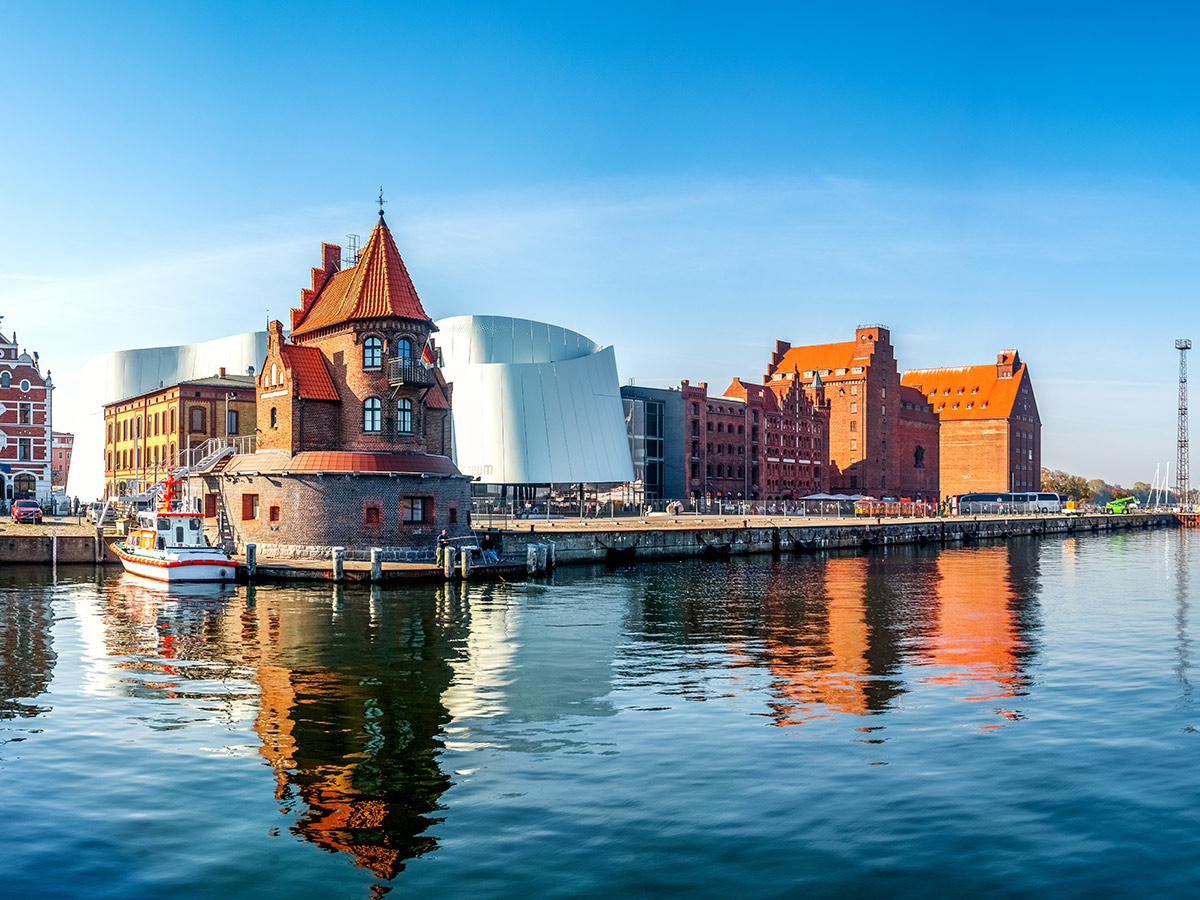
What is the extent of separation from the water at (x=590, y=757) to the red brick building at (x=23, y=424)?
6513 centimetres

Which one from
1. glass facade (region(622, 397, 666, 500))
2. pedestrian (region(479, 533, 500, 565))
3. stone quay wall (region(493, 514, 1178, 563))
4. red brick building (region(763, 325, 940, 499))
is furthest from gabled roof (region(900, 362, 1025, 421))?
pedestrian (region(479, 533, 500, 565))

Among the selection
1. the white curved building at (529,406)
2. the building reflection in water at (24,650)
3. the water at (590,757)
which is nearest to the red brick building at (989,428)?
the white curved building at (529,406)

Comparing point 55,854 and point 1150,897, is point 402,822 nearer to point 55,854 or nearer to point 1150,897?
point 55,854

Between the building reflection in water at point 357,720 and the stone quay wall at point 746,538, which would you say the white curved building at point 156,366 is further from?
the building reflection in water at point 357,720

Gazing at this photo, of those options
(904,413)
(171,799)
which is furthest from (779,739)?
(904,413)

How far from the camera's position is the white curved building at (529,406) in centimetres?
9650

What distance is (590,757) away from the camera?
17594mm

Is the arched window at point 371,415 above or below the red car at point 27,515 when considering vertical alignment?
above

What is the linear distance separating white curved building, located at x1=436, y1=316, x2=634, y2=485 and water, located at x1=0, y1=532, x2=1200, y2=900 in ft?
199

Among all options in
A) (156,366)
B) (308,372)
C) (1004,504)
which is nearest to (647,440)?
(1004,504)

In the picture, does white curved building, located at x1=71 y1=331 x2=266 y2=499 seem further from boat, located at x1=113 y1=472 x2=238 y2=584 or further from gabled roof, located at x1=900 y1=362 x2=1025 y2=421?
gabled roof, located at x1=900 y1=362 x2=1025 y2=421

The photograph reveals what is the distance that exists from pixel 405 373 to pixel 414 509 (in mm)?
7065

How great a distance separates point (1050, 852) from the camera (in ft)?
44.1

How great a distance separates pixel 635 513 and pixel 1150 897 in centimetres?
8385
